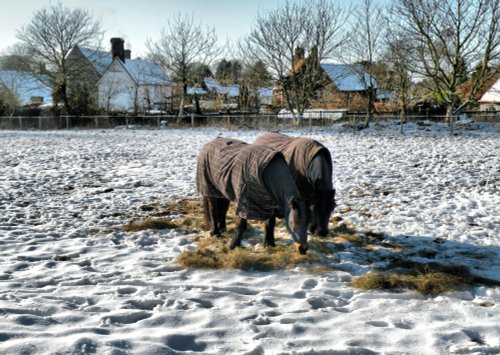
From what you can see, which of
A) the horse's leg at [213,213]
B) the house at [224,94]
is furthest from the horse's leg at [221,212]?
the house at [224,94]

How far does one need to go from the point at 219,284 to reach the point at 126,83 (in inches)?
1525

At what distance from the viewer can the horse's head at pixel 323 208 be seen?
5.12 m

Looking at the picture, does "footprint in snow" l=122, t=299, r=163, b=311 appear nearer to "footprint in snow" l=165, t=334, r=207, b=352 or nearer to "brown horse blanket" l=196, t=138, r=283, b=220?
"footprint in snow" l=165, t=334, r=207, b=352

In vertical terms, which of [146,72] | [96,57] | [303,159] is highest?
[96,57]

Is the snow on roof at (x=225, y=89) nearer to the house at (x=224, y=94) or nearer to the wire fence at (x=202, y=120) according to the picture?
the house at (x=224, y=94)

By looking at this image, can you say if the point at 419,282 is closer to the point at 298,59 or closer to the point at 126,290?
the point at 126,290

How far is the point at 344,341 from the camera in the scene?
315 centimetres

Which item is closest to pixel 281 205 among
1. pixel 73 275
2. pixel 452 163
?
pixel 73 275

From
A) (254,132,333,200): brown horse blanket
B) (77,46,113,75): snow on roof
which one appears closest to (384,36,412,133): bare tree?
(254,132,333,200): brown horse blanket

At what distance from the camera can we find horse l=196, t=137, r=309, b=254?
4.54m

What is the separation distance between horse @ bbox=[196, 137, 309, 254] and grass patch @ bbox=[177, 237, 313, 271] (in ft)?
0.61

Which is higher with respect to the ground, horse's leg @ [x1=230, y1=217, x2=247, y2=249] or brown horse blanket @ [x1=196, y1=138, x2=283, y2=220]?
brown horse blanket @ [x1=196, y1=138, x2=283, y2=220]

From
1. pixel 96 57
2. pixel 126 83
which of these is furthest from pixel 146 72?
pixel 126 83

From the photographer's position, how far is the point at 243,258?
4.83 metres
